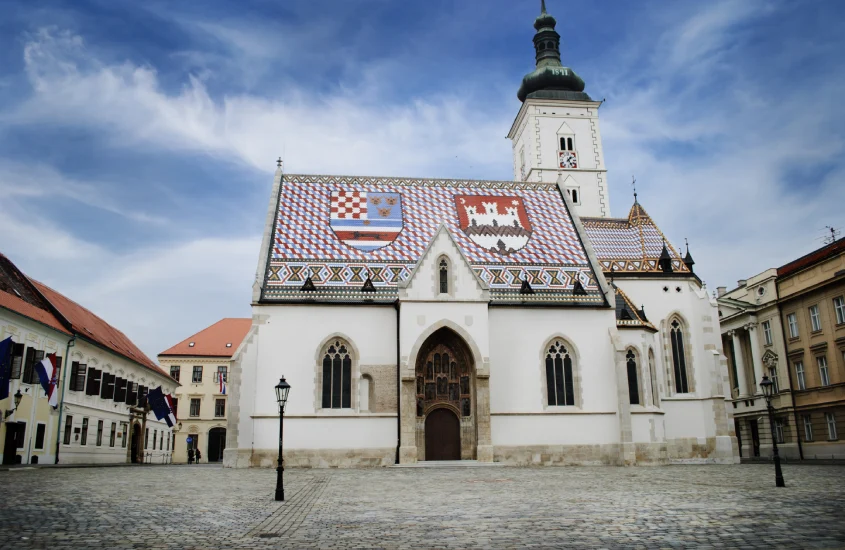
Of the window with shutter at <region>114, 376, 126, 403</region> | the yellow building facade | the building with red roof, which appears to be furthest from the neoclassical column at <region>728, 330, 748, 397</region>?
the yellow building facade

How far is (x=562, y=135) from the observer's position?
5538 centimetres

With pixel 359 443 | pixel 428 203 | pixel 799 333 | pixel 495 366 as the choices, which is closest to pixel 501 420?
pixel 495 366

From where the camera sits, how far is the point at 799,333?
141 ft

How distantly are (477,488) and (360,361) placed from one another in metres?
→ 14.4

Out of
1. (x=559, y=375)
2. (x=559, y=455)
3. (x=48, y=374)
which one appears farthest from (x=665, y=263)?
(x=48, y=374)

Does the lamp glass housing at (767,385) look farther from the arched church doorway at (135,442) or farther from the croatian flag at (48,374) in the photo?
the arched church doorway at (135,442)

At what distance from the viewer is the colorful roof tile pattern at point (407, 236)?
3328cm

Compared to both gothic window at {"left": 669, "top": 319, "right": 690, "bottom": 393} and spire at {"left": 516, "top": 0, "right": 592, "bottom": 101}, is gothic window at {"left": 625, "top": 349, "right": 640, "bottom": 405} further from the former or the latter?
spire at {"left": 516, "top": 0, "right": 592, "bottom": 101}

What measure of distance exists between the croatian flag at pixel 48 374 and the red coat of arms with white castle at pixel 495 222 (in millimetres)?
20676

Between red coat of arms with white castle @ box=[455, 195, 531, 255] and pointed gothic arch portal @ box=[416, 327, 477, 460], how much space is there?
21.0 feet

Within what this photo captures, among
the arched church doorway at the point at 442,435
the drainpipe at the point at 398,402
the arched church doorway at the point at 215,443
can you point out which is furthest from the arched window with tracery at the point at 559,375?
the arched church doorway at the point at 215,443

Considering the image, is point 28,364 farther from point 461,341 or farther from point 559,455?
point 559,455

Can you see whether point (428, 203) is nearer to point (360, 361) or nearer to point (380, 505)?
point (360, 361)

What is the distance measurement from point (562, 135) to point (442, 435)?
1248 inches
